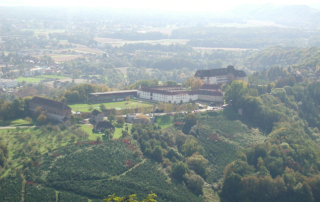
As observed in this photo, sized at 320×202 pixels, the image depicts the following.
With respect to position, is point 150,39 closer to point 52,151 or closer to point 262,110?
point 262,110

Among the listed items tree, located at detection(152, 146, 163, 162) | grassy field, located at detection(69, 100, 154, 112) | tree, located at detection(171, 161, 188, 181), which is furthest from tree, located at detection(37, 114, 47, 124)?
tree, located at detection(171, 161, 188, 181)

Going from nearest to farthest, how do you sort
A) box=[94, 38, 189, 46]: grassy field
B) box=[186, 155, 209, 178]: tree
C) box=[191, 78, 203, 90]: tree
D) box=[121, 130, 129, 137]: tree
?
box=[186, 155, 209, 178]: tree < box=[121, 130, 129, 137]: tree < box=[191, 78, 203, 90]: tree < box=[94, 38, 189, 46]: grassy field

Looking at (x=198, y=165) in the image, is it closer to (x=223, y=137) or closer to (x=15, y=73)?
(x=223, y=137)

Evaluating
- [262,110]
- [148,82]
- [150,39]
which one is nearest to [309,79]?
[262,110]

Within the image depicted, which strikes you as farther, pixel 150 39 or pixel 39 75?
pixel 150 39

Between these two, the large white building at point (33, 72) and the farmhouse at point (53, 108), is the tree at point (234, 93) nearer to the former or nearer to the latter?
the farmhouse at point (53, 108)

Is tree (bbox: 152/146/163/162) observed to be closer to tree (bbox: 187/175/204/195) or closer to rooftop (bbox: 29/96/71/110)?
tree (bbox: 187/175/204/195)

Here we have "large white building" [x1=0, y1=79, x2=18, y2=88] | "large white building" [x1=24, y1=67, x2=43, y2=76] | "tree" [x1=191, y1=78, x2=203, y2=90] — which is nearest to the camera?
"tree" [x1=191, y1=78, x2=203, y2=90]
